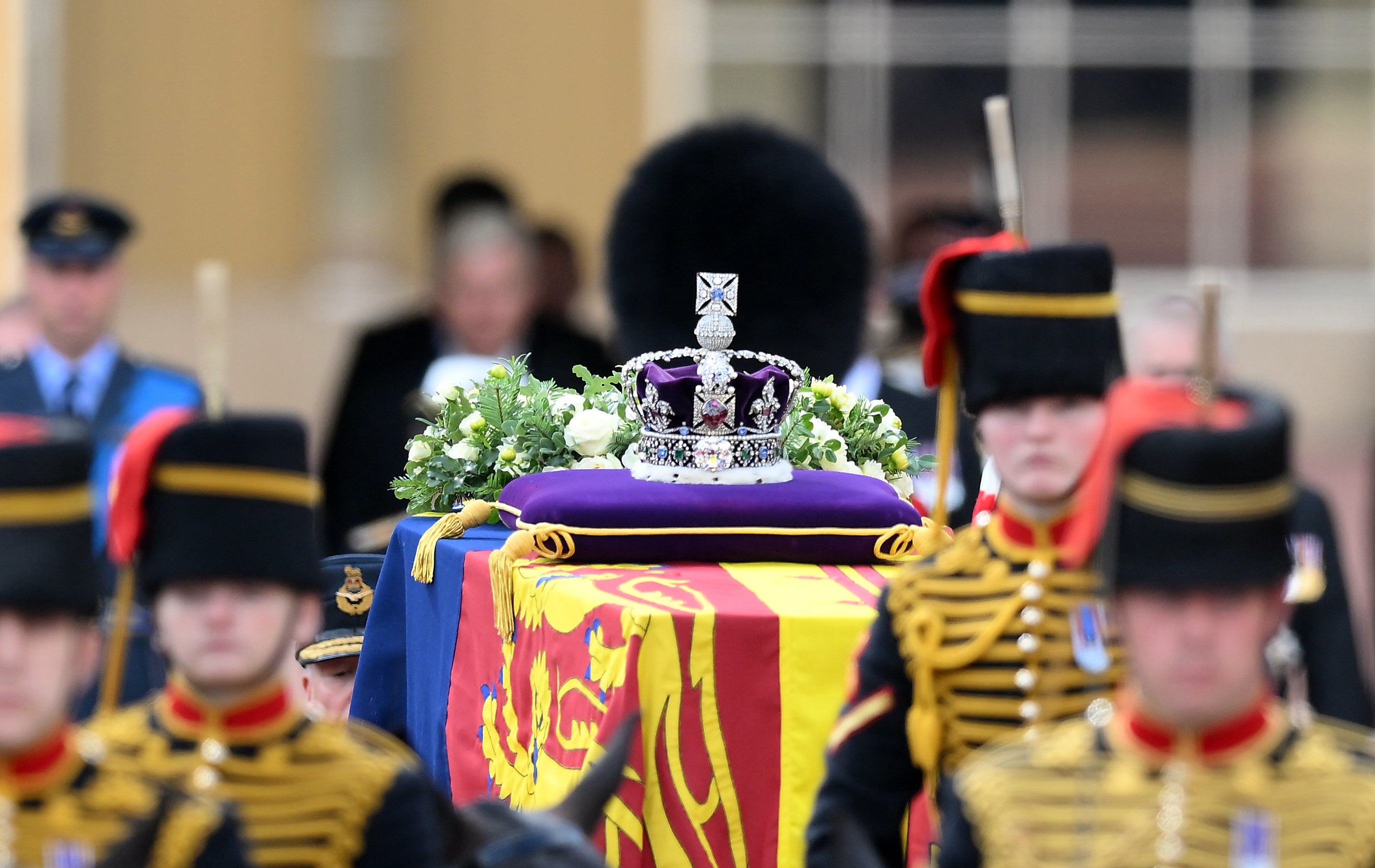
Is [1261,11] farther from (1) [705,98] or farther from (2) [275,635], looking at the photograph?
(2) [275,635]

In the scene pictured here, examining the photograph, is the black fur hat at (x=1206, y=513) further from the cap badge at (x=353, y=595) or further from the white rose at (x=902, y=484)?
the cap badge at (x=353, y=595)

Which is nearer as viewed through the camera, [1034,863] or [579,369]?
[1034,863]

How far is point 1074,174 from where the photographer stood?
47.8ft

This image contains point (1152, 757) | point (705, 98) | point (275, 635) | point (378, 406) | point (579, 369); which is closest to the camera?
point (1152, 757)

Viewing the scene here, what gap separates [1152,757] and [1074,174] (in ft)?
40.5

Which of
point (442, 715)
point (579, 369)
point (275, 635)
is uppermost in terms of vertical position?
point (579, 369)

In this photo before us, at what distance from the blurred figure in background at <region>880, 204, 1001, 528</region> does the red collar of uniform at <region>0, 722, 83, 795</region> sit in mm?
3162

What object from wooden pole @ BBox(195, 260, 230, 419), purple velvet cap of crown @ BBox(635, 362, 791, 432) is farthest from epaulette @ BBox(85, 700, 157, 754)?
purple velvet cap of crown @ BBox(635, 362, 791, 432)

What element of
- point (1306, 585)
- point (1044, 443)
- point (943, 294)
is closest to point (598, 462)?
point (1306, 585)

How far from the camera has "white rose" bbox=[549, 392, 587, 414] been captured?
17.2 feet

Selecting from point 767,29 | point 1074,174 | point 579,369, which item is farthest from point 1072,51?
point 579,369

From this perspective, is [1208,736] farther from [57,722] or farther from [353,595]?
[353,595]

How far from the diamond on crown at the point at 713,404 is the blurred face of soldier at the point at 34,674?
2.19 metres

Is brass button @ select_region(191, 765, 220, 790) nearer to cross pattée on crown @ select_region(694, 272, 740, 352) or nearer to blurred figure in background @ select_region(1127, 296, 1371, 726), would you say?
cross pattée on crown @ select_region(694, 272, 740, 352)
